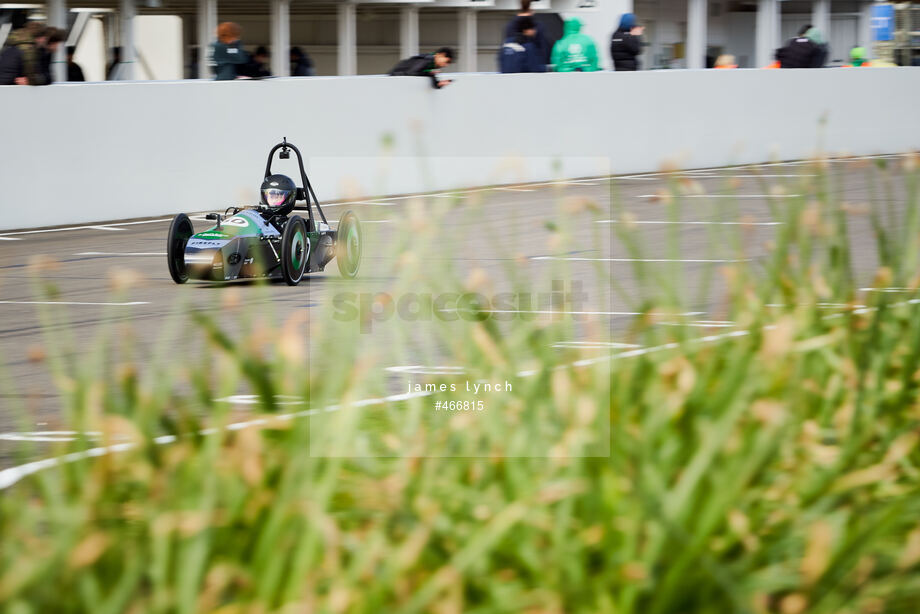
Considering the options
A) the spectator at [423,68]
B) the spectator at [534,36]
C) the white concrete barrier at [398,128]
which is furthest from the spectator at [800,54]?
the spectator at [423,68]

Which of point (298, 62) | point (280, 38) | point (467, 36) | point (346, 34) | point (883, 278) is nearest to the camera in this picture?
point (883, 278)

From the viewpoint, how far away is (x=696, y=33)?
41688 mm

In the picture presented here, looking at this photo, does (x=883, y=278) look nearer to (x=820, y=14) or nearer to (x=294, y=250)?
(x=294, y=250)

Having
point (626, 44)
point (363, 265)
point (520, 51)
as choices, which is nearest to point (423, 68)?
point (520, 51)

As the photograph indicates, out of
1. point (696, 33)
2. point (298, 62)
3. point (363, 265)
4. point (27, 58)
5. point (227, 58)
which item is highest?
point (696, 33)

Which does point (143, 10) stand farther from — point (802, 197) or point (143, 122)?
point (802, 197)

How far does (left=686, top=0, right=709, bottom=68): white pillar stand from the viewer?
4153cm

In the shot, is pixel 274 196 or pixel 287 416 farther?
pixel 274 196

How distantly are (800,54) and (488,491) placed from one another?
24.3 m

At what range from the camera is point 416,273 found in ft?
15.1

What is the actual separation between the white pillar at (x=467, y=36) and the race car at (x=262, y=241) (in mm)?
26229

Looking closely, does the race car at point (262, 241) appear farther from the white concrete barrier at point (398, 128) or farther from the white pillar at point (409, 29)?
the white pillar at point (409, 29)

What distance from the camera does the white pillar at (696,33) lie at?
41.5m

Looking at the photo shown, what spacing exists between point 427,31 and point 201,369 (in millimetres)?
36728
